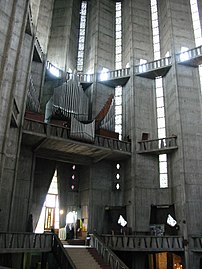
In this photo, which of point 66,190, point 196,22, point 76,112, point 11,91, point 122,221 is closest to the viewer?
point 11,91

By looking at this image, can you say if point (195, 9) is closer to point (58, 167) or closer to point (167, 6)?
point (167, 6)

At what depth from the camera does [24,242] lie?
567 inches

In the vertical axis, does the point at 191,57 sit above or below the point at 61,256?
above

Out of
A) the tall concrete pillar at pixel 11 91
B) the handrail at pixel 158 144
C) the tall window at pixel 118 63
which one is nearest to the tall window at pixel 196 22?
the tall window at pixel 118 63

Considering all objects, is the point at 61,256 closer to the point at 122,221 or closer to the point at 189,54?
the point at 122,221

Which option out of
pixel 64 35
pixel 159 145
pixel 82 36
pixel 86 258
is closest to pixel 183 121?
pixel 159 145

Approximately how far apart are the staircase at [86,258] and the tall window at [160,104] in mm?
7978

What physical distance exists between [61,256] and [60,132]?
302 inches

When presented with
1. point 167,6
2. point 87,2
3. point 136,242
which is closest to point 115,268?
point 136,242

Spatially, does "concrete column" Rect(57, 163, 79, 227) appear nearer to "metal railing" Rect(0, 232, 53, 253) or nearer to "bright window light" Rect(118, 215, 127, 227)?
"bright window light" Rect(118, 215, 127, 227)

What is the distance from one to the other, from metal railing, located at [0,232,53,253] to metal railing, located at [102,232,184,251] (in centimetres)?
391

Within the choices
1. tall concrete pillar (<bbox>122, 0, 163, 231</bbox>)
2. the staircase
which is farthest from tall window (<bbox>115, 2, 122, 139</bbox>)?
the staircase

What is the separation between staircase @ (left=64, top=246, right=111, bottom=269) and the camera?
553 inches

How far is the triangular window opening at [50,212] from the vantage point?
842 inches
